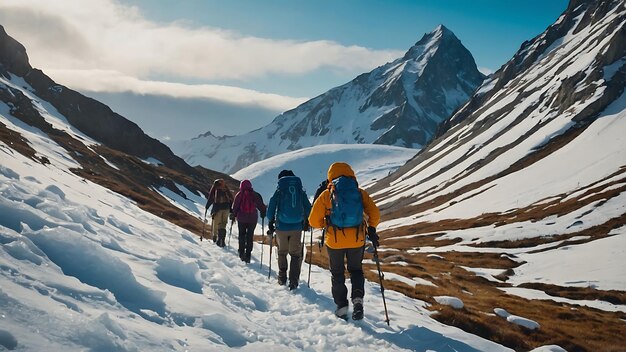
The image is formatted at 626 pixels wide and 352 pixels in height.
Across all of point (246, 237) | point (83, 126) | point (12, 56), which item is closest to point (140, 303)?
point (246, 237)

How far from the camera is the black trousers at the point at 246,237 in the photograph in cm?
1753

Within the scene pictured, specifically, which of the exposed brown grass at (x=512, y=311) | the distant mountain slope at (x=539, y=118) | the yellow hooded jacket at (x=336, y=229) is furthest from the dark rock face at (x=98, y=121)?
the yellow hooded jacket at (x=336, y=229)

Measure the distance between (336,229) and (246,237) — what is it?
8692mm

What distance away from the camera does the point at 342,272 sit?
33.4ft

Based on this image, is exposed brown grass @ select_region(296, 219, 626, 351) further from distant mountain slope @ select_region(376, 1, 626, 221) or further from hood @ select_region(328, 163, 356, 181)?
distant mountain slope @ select_region(376, 1, 626, 221)

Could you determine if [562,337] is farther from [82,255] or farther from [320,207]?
[82,255]

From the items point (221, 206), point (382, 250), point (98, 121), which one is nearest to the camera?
point (221, 206)

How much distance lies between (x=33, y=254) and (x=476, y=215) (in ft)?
247

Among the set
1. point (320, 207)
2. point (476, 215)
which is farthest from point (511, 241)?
point (320, 207)

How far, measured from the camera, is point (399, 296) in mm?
14414

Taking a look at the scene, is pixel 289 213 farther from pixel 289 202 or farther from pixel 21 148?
pixel 21 148

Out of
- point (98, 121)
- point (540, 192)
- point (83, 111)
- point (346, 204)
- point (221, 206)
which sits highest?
point (83, 111)

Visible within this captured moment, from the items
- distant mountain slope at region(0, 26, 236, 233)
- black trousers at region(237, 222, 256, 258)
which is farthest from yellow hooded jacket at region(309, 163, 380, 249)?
distant mountain slope at region(0, 26, 236, 233)

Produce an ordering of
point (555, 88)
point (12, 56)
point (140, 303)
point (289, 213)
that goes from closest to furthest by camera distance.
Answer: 1. point (140, 303)
2. point (289, 213)
3. point (12, 56)
4. point (555, 88)
